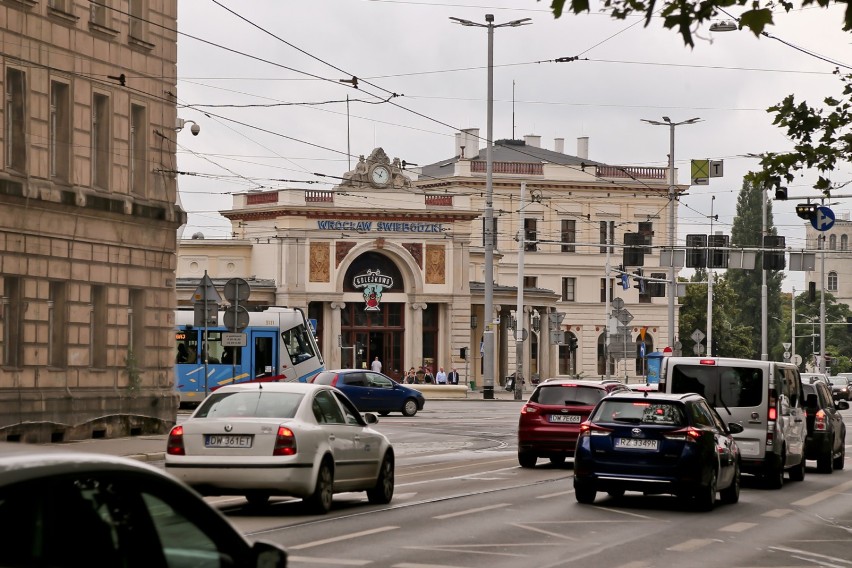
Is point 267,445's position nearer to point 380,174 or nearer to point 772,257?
point 772,257

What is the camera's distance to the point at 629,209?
353ft

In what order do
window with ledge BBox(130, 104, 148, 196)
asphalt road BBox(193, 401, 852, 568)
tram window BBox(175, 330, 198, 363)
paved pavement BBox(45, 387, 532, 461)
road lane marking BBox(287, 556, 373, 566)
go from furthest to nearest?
tram window BBox(175, 330, 198, 363), window with ledge BBox(130, 104, 148, 196), paved pavement BBox(45, 387, 532, 461), asphalt road BBox(193, 401, 852, 568), road lane marking BBox(287, 556, 373, 566)

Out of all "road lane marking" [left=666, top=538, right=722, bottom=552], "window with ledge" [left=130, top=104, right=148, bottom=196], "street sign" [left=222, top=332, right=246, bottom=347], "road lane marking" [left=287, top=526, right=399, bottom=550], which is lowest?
"road lane marking" [left=666, top=538, right=722, bottom=552]

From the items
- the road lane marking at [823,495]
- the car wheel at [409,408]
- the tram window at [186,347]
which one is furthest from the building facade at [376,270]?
the road lane marking at [823,495]

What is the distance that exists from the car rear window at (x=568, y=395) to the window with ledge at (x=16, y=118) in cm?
1033

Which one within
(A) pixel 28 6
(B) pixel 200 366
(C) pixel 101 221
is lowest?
(B) pixel 200 366

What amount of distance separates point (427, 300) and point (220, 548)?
8336cm

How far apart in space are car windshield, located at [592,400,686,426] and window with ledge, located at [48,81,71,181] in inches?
605

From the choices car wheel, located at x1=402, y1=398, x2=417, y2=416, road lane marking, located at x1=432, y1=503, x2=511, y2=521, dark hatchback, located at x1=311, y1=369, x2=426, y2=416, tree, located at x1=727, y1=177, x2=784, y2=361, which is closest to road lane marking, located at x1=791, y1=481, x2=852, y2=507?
road lane marking, located at x1=432, y1=503, x2=511, y2=521

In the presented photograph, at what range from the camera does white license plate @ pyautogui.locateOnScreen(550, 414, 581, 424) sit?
27.8 m

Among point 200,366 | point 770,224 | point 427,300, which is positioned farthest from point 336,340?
point 770,224

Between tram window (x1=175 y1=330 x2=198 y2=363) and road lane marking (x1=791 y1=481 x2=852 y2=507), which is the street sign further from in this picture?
tram window (x1=175 y1=330 x2=198 y2=363)

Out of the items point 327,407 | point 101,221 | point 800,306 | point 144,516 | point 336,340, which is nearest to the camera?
point 144,516

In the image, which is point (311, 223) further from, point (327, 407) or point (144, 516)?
point (144, 516)
